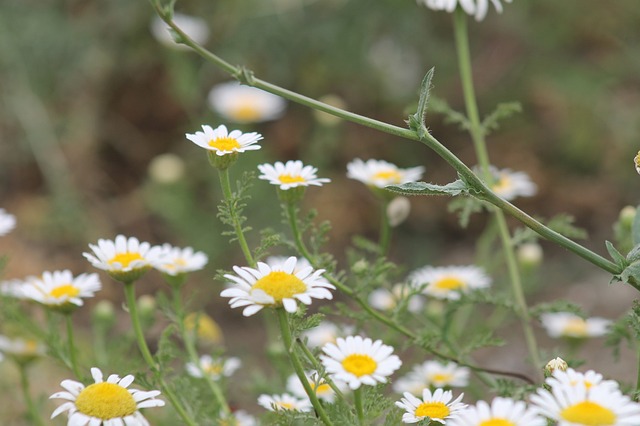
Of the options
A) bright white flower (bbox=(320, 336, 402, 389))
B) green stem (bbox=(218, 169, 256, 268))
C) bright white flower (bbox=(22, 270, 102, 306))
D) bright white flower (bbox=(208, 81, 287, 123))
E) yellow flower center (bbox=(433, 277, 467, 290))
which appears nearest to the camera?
bright white flower (bbox=(320, 336, 402, 389))

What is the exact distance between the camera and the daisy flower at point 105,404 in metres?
0.78

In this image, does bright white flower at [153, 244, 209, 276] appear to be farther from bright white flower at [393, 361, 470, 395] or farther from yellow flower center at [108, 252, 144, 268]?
bright white flower at [393, 361, 470, 395]

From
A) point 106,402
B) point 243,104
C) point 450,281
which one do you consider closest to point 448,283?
point 450,281

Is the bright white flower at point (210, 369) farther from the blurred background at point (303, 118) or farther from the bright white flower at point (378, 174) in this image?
the blurred background at point (303, 118)

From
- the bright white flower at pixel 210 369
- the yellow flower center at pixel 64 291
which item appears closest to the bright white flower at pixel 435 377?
the bright white flower at pixel 210 369

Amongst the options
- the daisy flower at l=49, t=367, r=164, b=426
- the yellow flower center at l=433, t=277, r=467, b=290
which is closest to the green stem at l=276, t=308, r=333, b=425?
the daisy flower at l=49, t=367, r=164, b=426

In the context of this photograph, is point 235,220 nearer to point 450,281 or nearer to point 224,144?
point 224,144

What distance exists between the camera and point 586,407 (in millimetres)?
646

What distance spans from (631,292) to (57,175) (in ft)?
5.31

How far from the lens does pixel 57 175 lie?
249 cm

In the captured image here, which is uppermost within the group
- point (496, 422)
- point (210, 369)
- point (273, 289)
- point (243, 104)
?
point (243, 104)

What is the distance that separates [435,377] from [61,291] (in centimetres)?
48

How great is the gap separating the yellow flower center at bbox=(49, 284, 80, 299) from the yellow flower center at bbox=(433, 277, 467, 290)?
53cm

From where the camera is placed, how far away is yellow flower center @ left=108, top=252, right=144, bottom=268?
37.2 inches
